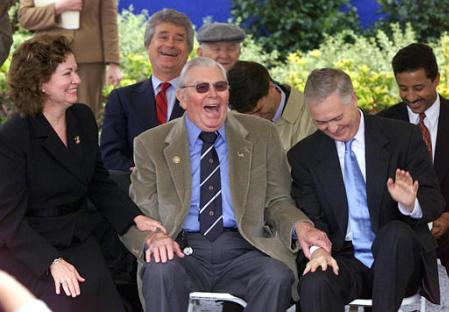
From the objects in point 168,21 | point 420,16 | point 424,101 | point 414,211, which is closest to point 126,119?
point 168,21

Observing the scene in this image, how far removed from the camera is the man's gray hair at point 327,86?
13.6 ft

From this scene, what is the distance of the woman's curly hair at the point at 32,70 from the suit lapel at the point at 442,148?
2.09 meters

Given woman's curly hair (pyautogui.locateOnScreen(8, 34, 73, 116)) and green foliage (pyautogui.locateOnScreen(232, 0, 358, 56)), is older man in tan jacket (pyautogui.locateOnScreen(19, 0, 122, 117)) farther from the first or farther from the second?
green foliage (pyautogui.locateOnScreen(232, 0, 358, 56))

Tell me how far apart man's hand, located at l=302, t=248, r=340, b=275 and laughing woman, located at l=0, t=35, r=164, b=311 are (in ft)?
2.44

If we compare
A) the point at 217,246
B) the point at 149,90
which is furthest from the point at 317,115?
the point at 149,90

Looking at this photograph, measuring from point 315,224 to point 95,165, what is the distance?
3.45ft

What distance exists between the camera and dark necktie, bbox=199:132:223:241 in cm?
424

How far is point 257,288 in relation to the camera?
3953 mm

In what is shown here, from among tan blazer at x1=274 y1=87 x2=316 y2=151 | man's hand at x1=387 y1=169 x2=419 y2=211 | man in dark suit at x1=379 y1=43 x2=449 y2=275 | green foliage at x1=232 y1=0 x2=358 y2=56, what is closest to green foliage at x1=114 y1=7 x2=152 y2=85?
green foliage at x1=232 y1=0 x2=358 y2=56

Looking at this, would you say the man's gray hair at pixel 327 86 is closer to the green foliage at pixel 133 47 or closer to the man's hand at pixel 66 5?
the man's hand at pixel 66 5

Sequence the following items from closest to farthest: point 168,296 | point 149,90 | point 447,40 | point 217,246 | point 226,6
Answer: point 168,296 < point 217,246 < point 149,90 < point 447,40 < point 226,6

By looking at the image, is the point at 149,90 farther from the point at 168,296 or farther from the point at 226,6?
the point at 226,6

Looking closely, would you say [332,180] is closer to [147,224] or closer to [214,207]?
[214,207]

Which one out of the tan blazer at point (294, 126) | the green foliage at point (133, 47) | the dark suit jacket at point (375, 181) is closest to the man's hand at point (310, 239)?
the dark suit jacket at point (375, 181)
